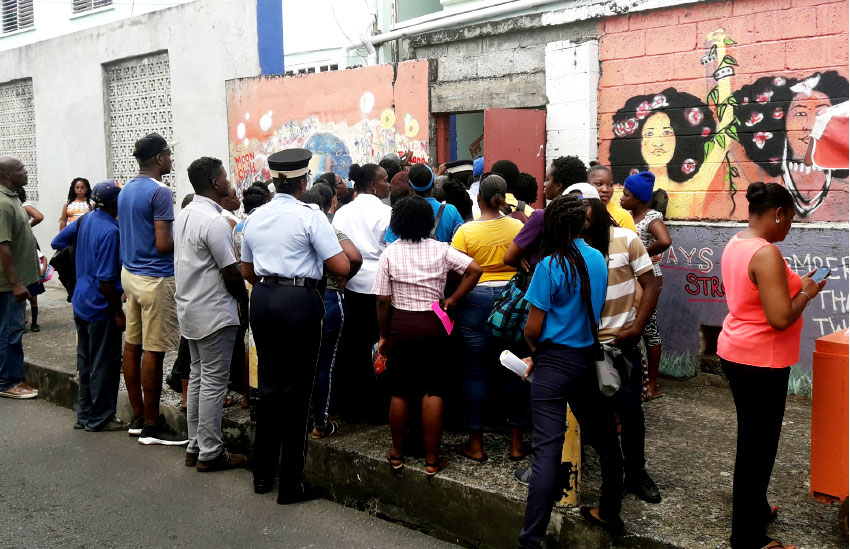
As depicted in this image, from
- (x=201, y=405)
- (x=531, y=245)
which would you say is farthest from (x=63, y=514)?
(x=531, y=245)

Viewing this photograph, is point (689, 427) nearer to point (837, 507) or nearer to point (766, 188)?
point (837, 507)

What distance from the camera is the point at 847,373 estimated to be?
359 cm

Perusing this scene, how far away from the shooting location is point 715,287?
21.3 ft

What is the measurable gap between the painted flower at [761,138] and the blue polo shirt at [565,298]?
10.5 feet

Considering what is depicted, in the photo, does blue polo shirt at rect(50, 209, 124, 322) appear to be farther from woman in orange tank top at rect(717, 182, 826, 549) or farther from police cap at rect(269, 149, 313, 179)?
woman in orange tank top at rect(717, 182, 826, 549)

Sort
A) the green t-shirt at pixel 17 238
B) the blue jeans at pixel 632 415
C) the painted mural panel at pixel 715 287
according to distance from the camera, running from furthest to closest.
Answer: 1. the green t-shirt at pixel 17 238
2. the painted mural panel at pixel 715 287
3. the blue jeans at pixel 632 415

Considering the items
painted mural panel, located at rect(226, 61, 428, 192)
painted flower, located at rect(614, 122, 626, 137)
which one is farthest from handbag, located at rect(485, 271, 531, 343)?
painted mural panel, located at rect(226, 61, 428, 192)

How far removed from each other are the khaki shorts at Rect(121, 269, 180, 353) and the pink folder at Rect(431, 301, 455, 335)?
220 centimetres

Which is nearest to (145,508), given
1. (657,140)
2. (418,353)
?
(418,353)

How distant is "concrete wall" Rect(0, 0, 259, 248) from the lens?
35.0ft

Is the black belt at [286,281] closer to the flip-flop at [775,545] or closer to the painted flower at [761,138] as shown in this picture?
the flip-flop at [775,545]

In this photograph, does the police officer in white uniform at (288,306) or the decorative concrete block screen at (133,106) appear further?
the decorative concrete block screen at (133,106)

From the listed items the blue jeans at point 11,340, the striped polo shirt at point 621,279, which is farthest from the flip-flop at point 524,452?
the blue jeans at point 11,340

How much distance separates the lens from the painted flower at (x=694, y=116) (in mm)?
6598
